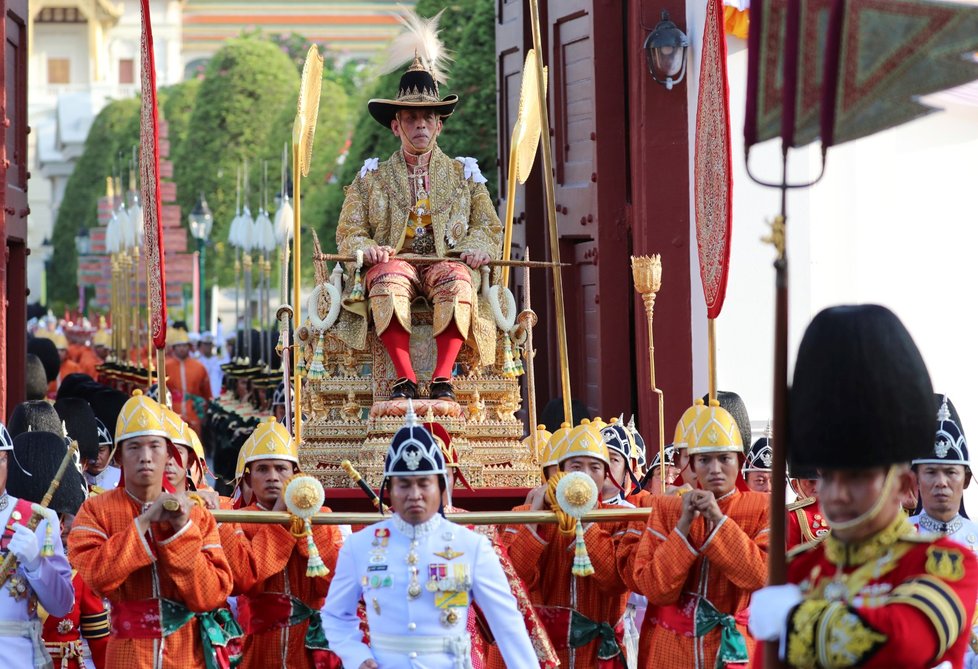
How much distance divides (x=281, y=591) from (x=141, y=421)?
1129 mm

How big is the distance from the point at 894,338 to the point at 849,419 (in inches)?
9.6

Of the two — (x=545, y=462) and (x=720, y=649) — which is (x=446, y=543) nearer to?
(x=720, y=649)

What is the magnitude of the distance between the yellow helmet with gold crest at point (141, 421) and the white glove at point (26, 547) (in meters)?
0.53

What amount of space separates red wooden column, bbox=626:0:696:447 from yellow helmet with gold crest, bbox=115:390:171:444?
7.54m

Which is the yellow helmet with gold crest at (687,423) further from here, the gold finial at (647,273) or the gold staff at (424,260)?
the gold finial at (647,273)

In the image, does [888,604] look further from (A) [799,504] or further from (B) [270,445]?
(B) [270,445]

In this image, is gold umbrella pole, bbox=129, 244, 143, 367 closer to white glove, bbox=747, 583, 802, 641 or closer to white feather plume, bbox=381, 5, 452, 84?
white feather plume, bbox=381, 5, 452, 84

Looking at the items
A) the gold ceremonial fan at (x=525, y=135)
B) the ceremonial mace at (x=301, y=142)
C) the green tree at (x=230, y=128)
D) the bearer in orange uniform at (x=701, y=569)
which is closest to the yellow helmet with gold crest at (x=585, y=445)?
the bearer in orange uniform at (x=701, y=569)

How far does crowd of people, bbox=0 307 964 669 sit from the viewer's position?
5.15m

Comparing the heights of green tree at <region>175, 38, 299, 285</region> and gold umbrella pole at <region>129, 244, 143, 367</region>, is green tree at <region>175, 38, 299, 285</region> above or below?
above

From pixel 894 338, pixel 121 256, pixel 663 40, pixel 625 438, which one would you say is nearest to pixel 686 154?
pixel 663 40

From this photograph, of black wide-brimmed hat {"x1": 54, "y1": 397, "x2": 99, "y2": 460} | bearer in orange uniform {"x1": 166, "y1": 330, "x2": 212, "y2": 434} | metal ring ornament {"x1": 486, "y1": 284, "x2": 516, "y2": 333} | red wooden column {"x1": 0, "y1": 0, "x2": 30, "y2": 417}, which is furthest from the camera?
bearer in orange uniform {"x1": 166, "y1": 330, "x2": 212, "y2": 434}

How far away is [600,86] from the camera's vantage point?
54.1ft

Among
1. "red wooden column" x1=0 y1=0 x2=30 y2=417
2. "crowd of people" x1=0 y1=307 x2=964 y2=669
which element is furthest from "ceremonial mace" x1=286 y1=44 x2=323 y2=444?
"red wooden column" x1=0 y1=0 x2=30 y2=417
